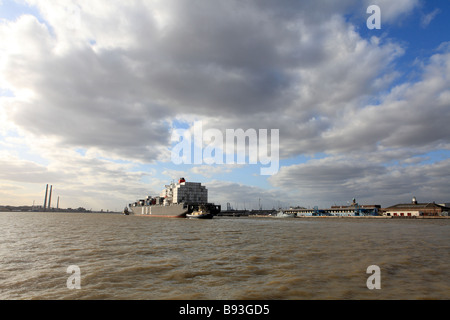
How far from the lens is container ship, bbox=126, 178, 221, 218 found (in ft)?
287

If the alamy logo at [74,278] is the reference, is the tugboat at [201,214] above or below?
below

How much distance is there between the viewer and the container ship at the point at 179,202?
87438 mm

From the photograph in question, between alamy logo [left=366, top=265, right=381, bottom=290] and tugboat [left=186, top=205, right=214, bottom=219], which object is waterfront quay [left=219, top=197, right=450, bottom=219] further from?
alamy logo [left=366, top=265, right=381, bottom=290]

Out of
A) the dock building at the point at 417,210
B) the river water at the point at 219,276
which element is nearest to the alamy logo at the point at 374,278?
the river water at the point at 219,276

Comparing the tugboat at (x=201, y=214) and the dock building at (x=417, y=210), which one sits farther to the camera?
the dock building at (x=417, y=210)

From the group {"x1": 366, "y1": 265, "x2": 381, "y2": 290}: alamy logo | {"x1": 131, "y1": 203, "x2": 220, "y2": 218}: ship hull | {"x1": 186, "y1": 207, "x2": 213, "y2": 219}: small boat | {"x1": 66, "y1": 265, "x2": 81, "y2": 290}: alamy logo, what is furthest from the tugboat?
{"x1": 366, "y1": 265, "x2": 381, "y2": 290}: alamy logo

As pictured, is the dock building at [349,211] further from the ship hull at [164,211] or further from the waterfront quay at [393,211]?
the ship hull at [164,211]

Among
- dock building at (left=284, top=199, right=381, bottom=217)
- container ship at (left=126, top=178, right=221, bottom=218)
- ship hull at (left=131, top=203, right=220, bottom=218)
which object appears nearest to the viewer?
ship hull at (left=131, top=203, right=220, bottom=218)

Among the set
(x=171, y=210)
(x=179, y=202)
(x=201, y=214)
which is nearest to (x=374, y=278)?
(x=201, y=214)

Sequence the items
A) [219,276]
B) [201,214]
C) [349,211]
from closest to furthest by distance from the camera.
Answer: [219,276]
[201,214]
[349,211]

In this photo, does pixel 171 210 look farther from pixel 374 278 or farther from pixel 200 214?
pixel 374 278

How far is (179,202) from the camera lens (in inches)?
3971
